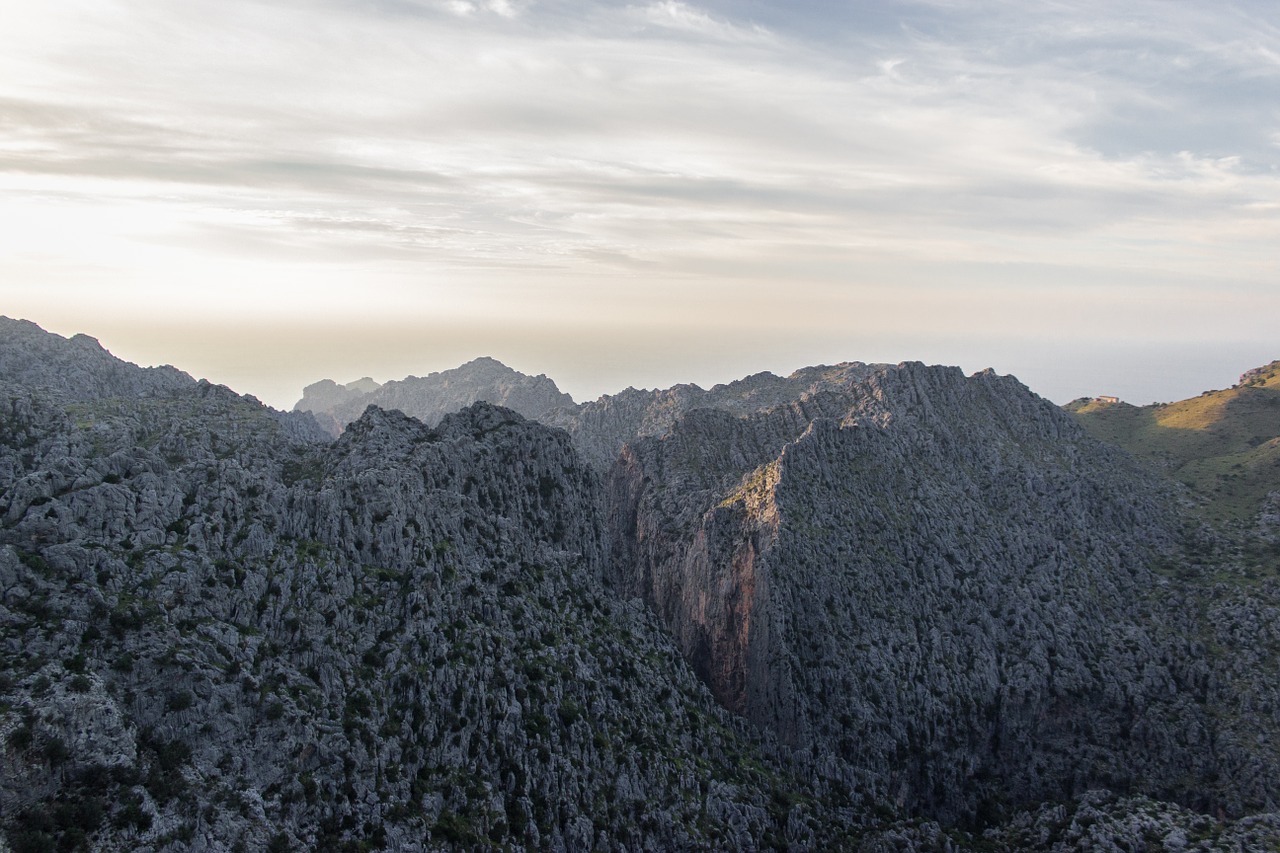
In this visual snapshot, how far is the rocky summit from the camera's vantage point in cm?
6038

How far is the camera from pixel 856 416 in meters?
168

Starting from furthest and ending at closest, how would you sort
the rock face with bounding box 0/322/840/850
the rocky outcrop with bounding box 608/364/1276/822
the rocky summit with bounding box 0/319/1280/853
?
1. the rocky outcrop with bounding box 608/364/1276/822
2. the rocky summit with bounding box 0/319/1280/853
3. the rock face with bounding box 0/322/840/850

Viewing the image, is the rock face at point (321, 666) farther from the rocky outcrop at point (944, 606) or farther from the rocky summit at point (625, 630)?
the rocky outcrop at point (944, 606)

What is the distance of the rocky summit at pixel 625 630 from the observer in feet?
198

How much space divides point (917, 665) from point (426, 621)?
86217 mm

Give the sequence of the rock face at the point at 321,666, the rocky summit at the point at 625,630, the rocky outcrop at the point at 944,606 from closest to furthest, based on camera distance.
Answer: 1. the rock face at the point at 321,666
2. the rocky summit at the point at 625,630
3. the rocky outcrop at the point at 944,606

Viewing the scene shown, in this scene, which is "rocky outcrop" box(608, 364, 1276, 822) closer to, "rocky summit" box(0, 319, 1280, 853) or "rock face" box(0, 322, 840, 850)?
"rocky summit" box(0, 319, 1280, 853)

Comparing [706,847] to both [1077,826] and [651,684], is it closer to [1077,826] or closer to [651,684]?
[651,684]

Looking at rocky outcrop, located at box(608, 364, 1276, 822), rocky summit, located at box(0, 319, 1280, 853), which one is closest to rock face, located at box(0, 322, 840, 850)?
rocky summit, located at box(0, 319, 1280, 853)

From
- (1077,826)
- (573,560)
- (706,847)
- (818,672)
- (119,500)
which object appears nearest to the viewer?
(119,500)

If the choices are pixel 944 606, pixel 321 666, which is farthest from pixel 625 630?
pixel 944 606

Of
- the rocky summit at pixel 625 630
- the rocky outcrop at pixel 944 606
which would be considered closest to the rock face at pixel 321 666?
the rocky summit at pixel 625 630

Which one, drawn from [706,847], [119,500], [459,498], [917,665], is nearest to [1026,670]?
[917,665]

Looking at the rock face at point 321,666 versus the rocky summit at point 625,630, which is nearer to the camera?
the rock face at point 321,666
